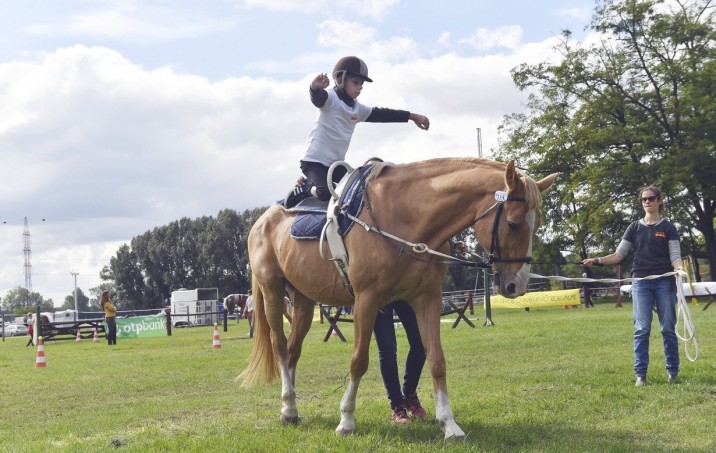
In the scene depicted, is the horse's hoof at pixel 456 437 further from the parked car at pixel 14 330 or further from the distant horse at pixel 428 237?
the parked car at pixel 14 330

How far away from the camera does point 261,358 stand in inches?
313

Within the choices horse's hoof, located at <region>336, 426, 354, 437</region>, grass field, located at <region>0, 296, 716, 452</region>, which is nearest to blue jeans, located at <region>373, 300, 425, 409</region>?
grass field, located at <region>0, 296, 716, 452</region>

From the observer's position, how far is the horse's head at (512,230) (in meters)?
5.60

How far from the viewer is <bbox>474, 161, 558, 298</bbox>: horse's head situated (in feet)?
18.4

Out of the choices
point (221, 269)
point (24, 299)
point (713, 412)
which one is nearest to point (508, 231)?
point (713, 412)

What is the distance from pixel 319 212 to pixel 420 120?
146 cm

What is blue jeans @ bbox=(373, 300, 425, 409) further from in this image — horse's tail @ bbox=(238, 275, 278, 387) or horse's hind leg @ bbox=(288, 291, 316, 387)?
horse's tail @ bbox=(238, 275, 278, 387)

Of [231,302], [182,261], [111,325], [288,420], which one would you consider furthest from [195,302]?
[288,420]

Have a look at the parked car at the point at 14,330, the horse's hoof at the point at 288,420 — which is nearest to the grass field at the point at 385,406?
the horse's hoof at the point at 288,420

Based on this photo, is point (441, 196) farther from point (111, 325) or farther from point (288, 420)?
point (111, 325)

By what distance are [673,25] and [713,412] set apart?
3568 cm

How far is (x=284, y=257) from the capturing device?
723 centimetres

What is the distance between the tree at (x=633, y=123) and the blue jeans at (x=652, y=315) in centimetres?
2950

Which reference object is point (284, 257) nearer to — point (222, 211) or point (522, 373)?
point (522, 373)
